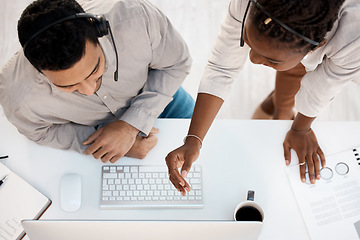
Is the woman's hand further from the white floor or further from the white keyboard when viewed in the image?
the white floor

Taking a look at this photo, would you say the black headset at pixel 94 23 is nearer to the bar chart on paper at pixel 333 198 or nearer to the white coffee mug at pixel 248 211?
the white coffee mug at pixel 248 211

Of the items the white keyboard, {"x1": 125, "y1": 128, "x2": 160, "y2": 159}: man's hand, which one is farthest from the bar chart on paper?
{"x1": 125, "y1": 128, "x2": 160, "y2": 159}: man's hand

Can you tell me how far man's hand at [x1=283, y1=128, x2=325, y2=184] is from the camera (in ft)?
3.68

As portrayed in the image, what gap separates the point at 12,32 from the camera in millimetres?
2303

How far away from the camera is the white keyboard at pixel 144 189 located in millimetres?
1087

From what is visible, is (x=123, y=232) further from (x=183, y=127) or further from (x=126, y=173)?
(x=183, y=127)

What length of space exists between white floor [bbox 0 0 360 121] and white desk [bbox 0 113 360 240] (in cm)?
92

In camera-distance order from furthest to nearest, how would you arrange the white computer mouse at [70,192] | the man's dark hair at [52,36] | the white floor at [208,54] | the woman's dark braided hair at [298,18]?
the white floor at [208,54] < the white computer mouse at [70,192] < the man's dark hair at [52,36] < the woman's dark braided hair at [298,18]

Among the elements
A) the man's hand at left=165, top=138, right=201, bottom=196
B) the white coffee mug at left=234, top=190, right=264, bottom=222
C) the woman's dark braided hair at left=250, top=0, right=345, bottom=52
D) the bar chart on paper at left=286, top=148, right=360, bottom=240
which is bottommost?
the bar chart on paper at left=286, top=148, right=360, bottom=240

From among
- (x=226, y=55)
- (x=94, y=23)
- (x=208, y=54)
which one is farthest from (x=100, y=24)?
(x=208, y=54)

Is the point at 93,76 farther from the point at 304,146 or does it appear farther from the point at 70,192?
the point at 304,146

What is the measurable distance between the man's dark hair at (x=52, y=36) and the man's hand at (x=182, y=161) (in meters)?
0.41

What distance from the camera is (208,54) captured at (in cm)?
226

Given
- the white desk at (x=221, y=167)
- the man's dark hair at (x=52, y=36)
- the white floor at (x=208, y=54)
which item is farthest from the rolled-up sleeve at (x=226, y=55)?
the white floor at (x=208, y=54)
